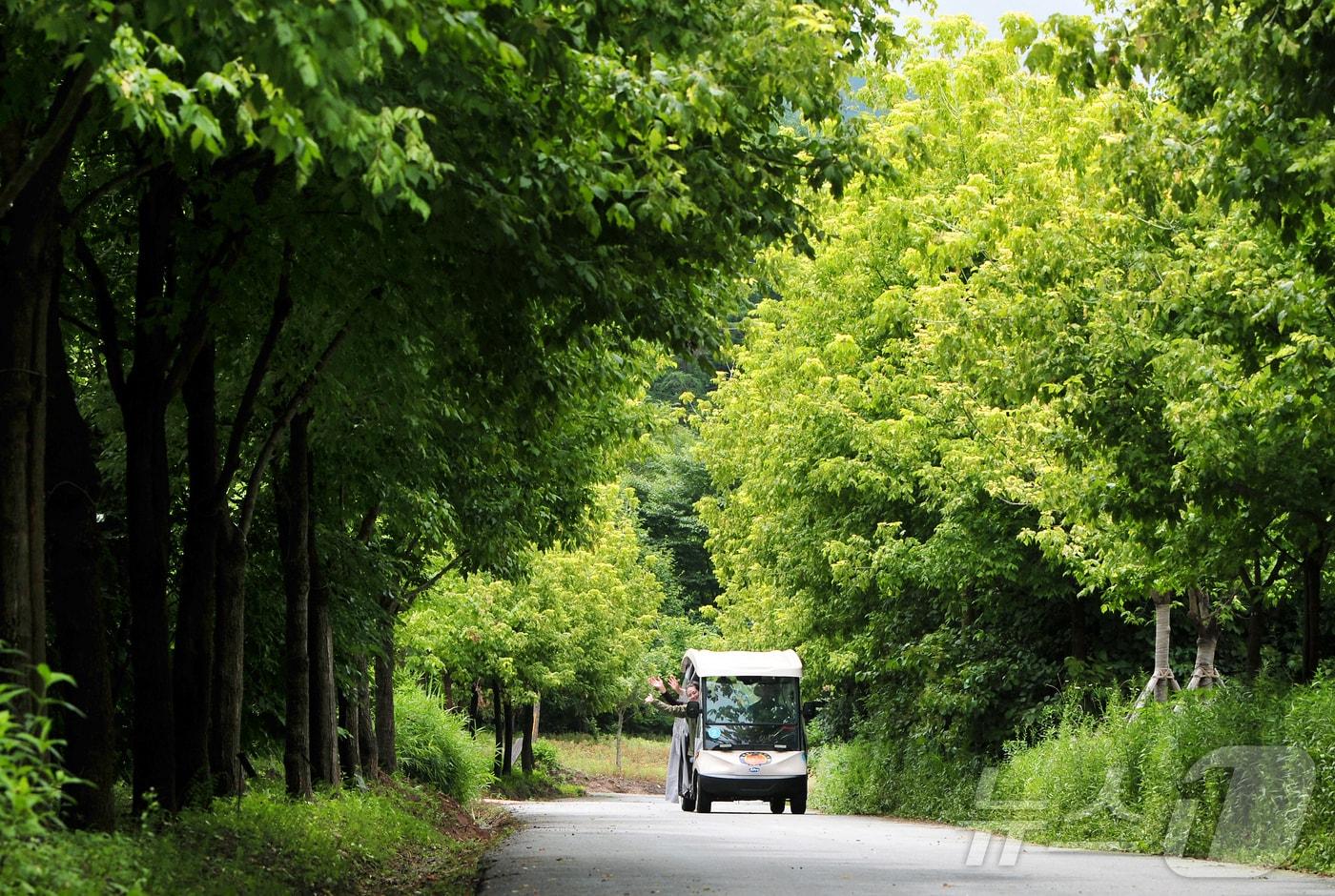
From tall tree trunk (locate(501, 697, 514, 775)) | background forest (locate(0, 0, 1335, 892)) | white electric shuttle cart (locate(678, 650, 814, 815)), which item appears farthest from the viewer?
tall tree trunk (locate(501, 697, 514, 775))

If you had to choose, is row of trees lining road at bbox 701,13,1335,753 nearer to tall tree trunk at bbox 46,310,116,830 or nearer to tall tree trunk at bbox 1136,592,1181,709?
tall tree trunk at bbox 1136,592,1181,709

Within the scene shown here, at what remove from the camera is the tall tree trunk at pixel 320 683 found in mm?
20703

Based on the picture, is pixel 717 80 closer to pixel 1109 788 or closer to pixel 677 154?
pixel 677 154

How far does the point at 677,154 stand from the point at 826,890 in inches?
226

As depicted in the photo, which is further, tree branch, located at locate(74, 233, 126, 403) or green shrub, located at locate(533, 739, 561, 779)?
green shrub, located at locate(533, 739, 561, 779)

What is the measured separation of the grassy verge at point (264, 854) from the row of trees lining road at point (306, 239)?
579mm

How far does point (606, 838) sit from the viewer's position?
2130cm

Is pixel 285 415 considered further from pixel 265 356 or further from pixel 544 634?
pixel 544 634

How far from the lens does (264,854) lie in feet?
41.9

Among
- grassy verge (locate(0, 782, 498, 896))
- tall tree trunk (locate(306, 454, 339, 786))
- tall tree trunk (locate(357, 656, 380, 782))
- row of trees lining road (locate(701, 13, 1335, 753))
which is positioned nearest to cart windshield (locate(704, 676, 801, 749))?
row of trees lining road (locate(701, 13, 1335, 753))

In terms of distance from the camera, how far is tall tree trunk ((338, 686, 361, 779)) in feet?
82.6

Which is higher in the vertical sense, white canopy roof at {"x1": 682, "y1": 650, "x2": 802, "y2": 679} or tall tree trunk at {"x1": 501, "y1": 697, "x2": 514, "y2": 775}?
white canopy roof at {"x1": 682, "y1": 650, "x2": 802, "y2": 679}

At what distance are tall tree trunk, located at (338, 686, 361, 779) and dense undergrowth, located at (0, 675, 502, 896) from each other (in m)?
0.54

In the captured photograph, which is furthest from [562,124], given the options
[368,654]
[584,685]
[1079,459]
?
[584,685]
